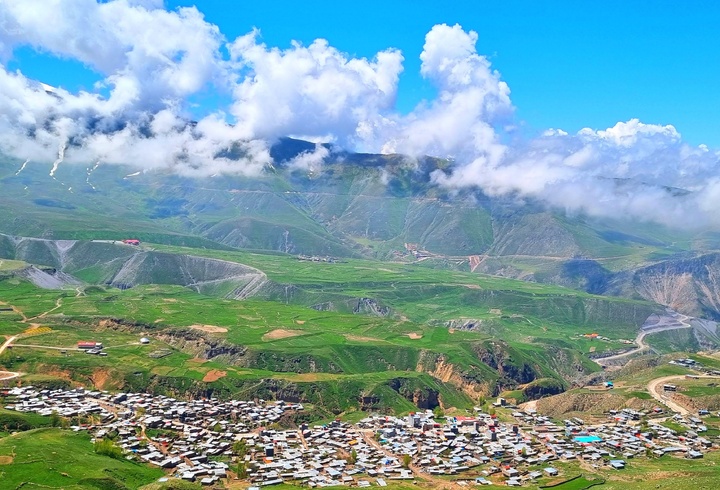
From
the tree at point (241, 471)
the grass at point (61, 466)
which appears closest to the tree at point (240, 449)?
the tree at point (241, 471)

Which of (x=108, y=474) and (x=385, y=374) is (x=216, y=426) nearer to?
(x=108, y=474)

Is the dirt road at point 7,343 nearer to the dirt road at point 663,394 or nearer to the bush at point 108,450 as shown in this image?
the bush at point 108,450

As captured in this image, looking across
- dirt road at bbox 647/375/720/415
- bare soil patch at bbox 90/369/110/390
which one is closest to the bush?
bare soil patch at bbox 90/369/110/390

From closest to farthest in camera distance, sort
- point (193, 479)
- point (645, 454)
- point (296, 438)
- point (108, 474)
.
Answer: point (108, 474) < point (193, 479) < point (645, 454) < point (296, 438)

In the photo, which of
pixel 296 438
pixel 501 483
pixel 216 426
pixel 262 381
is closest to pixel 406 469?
pixel 501 483

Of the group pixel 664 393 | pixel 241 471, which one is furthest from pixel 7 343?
pixel 664 393
